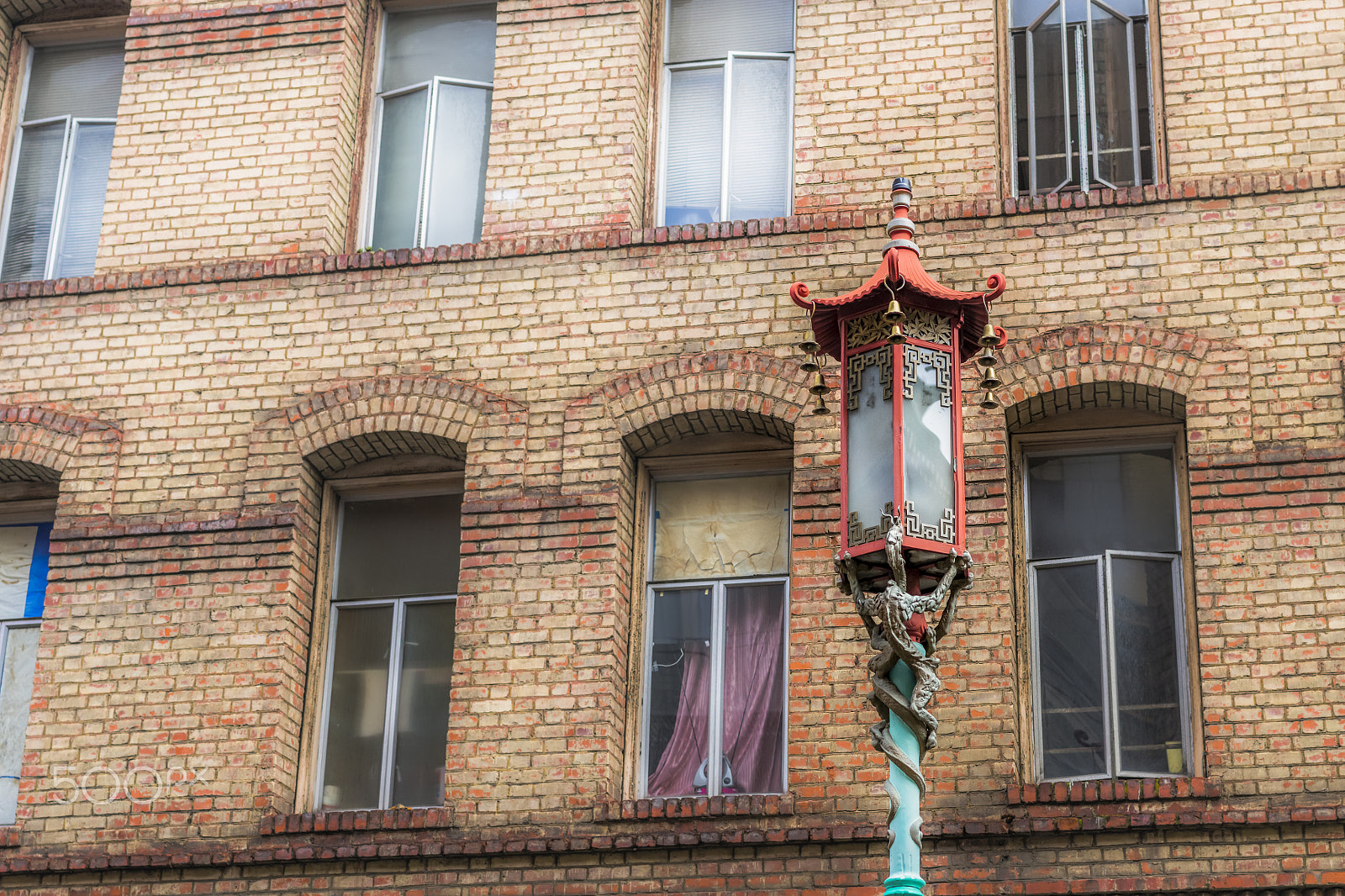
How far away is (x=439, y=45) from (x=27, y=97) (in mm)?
3090

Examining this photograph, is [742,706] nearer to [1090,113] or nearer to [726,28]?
[1090,113]

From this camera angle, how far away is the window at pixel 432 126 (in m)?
12.7

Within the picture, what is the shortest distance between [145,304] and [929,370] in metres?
6.05

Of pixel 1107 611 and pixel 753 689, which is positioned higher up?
pixel 1107 611

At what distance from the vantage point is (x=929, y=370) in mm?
8383

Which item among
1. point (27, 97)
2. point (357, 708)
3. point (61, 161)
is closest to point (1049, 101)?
point (357, 708)

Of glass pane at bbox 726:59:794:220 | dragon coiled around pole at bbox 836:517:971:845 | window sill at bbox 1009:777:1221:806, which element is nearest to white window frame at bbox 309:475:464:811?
glass pane at bbox 726:59:794:220

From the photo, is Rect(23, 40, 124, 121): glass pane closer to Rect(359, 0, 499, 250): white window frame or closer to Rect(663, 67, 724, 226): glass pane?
Rect(359, 0, 499, 250): white window frame

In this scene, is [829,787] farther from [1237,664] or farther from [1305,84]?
[1305,84]

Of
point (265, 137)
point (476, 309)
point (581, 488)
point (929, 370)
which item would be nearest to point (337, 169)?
point (265, 137)

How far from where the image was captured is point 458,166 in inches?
504

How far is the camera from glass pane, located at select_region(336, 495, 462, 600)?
1173cm

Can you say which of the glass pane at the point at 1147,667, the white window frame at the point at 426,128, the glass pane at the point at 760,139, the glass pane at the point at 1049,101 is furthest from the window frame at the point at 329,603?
the glass pane at the point at 1049,101

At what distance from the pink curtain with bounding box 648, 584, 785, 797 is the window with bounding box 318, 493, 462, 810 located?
1418 mm
